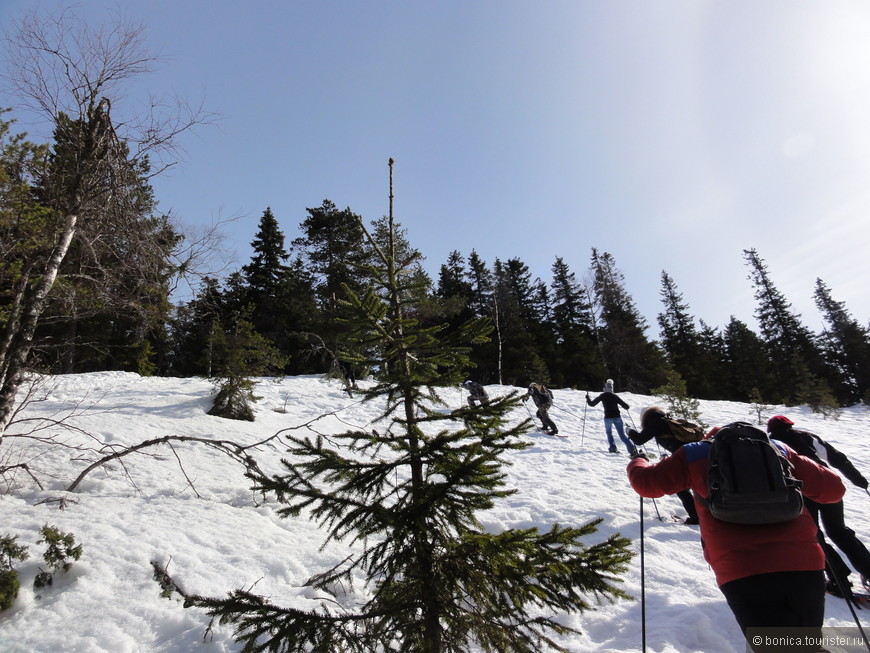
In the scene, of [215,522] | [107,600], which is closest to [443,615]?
[107,600]

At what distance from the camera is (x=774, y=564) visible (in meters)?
2.04

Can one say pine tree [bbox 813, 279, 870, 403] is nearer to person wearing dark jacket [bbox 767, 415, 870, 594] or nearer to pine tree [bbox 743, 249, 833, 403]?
pine tree [bbox 743, 249, 833, 403]

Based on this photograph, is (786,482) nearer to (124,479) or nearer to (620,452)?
(124,479)

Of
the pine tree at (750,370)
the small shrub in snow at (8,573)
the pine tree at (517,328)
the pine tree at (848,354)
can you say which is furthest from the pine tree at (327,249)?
the pine tree at (848,354)

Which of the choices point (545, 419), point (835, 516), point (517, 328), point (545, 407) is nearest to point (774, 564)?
point (835, 516)

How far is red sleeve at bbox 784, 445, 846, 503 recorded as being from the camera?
2346 millimetres

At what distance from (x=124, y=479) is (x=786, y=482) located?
24.5 feet

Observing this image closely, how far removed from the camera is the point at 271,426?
10.6 meters

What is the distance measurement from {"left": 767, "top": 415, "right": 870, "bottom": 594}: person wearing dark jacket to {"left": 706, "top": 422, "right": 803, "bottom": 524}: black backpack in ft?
9.16

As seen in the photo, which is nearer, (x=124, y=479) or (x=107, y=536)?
(x=107, y=536)

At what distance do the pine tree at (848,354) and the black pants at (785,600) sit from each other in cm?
4622

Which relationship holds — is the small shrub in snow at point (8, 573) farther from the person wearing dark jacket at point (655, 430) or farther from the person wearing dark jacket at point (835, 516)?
the person wearing dark jacket at point (835, 516)

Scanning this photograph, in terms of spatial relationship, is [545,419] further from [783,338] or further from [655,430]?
[783,338]

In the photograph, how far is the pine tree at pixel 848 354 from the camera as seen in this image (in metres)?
35.3
